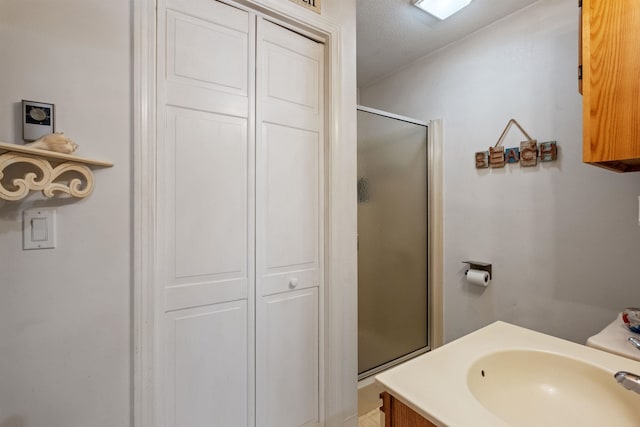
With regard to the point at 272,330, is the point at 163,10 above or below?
above

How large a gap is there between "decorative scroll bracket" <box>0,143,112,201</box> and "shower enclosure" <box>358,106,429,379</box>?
139cm

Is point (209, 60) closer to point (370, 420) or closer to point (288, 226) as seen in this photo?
point (288, 226)

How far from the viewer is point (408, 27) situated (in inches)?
72.3

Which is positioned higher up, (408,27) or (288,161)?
(408,27)

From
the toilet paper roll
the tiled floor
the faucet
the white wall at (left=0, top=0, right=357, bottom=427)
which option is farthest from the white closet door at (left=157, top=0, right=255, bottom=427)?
the toilet paper roll

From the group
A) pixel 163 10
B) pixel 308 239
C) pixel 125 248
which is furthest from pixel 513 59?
pixel 125 248

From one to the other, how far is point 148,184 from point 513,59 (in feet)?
6.89

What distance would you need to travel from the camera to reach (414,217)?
218cm

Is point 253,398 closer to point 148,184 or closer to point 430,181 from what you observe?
point 148,184

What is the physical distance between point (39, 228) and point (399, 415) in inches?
45.6

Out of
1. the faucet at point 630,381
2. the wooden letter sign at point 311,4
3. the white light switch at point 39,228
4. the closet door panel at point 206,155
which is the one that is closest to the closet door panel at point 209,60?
the closet door panel at point 206,155

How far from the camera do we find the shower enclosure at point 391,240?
6.21 ft

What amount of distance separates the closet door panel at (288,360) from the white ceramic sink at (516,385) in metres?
0.70

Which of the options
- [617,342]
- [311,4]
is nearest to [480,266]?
[617,342]
